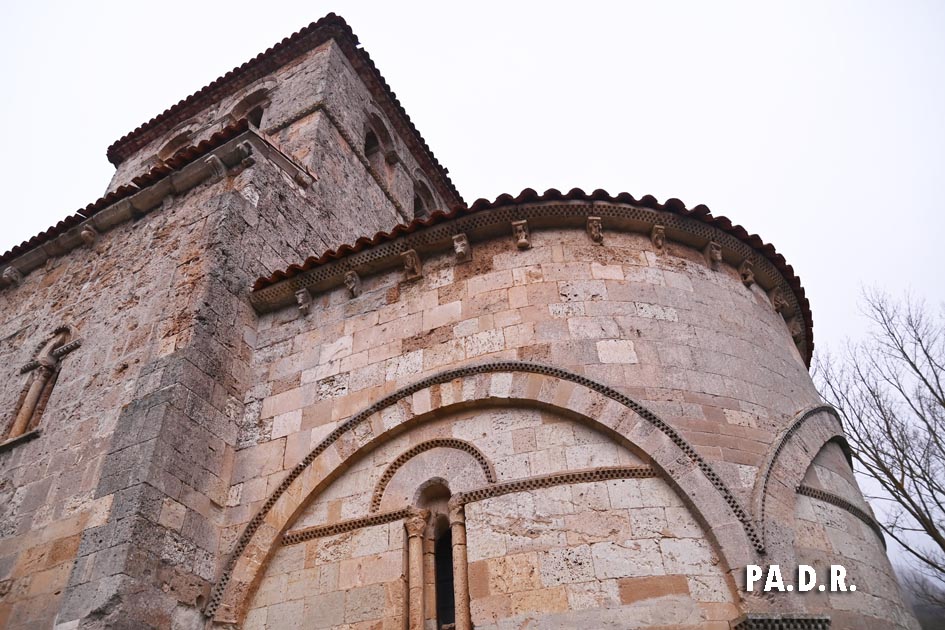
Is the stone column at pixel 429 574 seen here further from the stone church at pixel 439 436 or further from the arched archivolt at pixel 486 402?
the arched archivolt at pixel 486 402

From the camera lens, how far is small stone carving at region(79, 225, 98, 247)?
7764 millimetres

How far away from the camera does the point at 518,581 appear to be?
4.11 m

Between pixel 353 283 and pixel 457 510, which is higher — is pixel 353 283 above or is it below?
above

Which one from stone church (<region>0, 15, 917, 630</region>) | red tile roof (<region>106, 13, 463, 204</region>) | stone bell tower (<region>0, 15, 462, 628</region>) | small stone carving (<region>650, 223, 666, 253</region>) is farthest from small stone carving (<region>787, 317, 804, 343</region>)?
red tile roof (<region>106, 13, 463, 204</region>)

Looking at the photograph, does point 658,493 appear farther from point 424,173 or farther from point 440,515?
point 424,173

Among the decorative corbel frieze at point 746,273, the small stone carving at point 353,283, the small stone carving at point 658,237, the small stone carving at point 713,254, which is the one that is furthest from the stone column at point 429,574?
the decorative corbel frieze at point 746,273

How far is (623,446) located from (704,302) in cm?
161

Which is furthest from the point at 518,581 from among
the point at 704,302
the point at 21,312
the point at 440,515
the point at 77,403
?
the point at 21,312

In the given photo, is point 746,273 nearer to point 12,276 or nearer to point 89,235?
point 89,235

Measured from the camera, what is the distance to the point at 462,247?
5785mm

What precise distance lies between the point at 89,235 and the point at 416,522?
5708 mm

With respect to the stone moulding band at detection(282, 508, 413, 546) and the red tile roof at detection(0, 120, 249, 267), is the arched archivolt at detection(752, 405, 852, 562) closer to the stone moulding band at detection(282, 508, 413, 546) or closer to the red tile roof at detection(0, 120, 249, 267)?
the stone moulding band at detection(282, 508, 413, 546)

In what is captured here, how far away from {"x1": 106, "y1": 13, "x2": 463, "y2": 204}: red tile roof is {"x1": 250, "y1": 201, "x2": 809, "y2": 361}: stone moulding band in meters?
7.48

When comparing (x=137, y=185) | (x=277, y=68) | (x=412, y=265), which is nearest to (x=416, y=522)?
(x=412, y=265)
